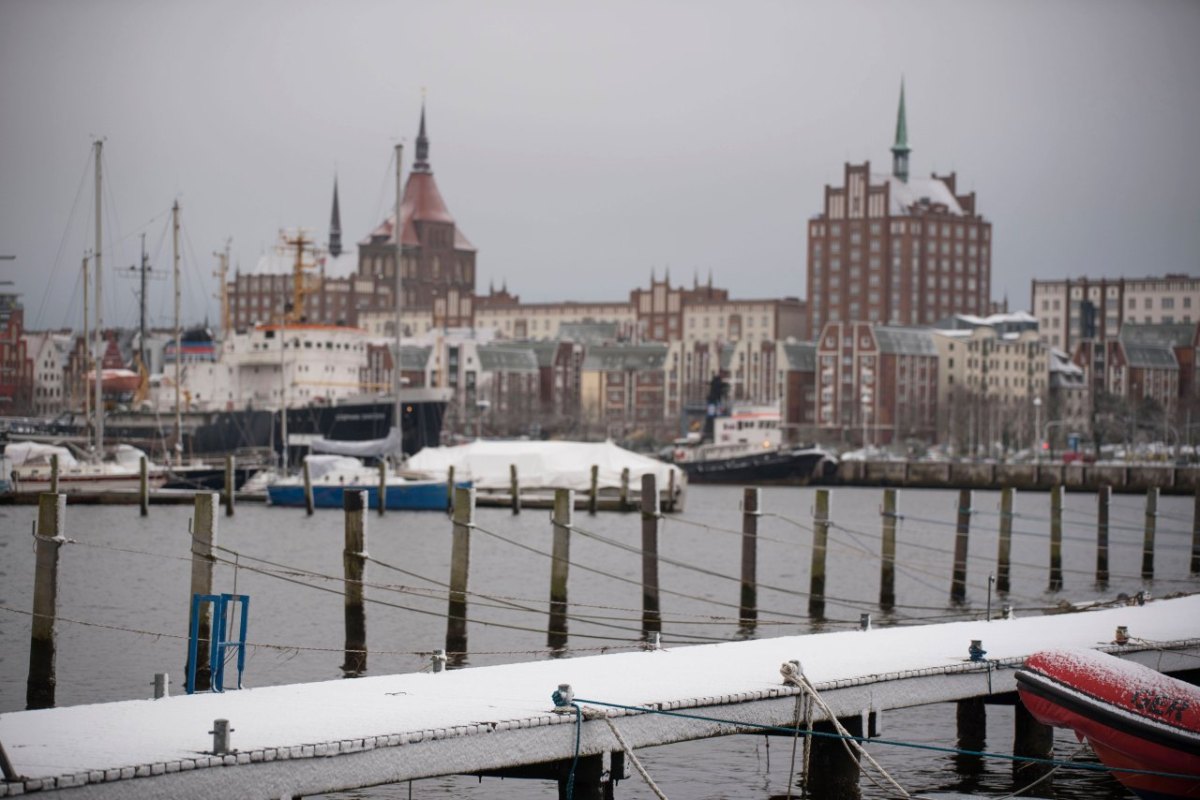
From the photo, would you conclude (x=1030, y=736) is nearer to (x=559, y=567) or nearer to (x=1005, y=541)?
(x=559, y=567)

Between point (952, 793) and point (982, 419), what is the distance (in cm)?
13737

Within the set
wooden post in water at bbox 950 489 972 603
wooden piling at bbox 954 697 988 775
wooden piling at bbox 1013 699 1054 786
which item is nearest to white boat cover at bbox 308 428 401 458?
wooden post in water at bbox 950 489 972 603

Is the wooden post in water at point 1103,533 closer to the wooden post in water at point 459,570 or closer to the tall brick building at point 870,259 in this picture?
the wooden post in water at point 459,570

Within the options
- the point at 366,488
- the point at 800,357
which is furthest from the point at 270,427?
the point at 800,357

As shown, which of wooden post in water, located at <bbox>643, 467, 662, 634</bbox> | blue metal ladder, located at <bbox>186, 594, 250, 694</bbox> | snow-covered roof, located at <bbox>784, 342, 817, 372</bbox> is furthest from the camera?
snow-covered roof, located at <bbox>784, 342, 817, 372</bbox>

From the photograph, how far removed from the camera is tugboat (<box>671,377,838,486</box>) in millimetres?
103625

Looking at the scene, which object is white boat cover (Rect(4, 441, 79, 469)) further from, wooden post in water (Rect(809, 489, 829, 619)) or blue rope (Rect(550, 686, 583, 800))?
blue rope (Rect(550, 686, 583, 800))

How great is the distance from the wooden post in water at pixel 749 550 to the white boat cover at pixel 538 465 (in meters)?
37.5

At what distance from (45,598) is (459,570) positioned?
6528 millimetres

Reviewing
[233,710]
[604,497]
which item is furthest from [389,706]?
[604,497]

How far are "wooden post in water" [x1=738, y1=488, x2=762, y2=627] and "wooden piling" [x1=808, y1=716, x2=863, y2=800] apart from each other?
392 inches

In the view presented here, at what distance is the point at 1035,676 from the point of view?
1568 cm

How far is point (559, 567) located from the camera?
2614 cm

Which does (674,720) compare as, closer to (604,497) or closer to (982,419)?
(604,497)
